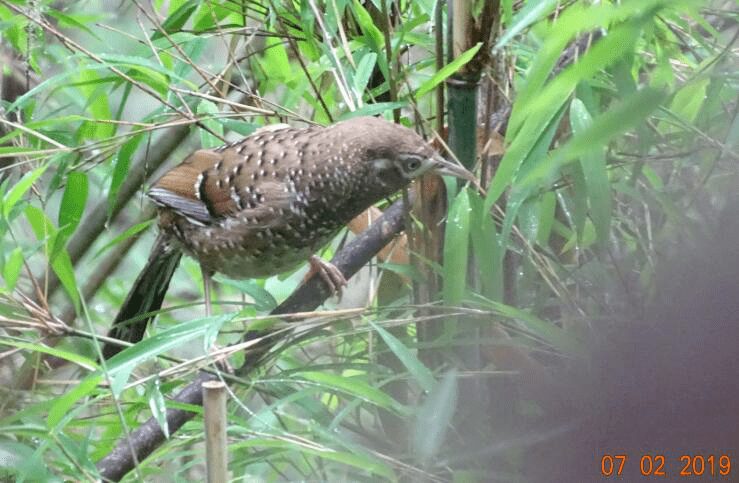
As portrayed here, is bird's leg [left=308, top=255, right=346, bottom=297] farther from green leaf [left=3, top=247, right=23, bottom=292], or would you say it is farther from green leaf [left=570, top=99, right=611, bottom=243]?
green leaf [left=570, top=99, right=611, bottom=243]

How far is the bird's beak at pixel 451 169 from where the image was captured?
1429 millimetres

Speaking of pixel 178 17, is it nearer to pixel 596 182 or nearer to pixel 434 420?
pixel 596 182

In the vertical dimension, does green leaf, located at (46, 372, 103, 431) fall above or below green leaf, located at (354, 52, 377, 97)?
below

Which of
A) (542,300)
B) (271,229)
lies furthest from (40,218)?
(542,300)

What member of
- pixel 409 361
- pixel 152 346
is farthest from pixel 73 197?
pixel 409 361

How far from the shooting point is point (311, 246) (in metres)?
1.85

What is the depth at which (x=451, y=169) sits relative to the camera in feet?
4.77

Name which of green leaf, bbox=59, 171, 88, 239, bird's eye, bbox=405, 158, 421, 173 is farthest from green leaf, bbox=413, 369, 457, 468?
green leaf, bbox=59, 171, 88, 239

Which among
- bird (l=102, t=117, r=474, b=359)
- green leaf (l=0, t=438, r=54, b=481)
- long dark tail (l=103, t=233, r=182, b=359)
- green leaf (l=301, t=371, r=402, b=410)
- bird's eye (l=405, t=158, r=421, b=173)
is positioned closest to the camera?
green leaf (l=301, t=371, r=402, b=410)

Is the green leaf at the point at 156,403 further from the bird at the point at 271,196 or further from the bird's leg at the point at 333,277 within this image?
the bird's leg at the point at 333,277

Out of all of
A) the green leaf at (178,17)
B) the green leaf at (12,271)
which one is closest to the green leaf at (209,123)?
the green leaf at (178,17)

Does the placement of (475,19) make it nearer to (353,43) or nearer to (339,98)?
(353,43)

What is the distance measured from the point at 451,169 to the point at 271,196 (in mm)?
488

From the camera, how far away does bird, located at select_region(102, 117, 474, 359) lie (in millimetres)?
1628
